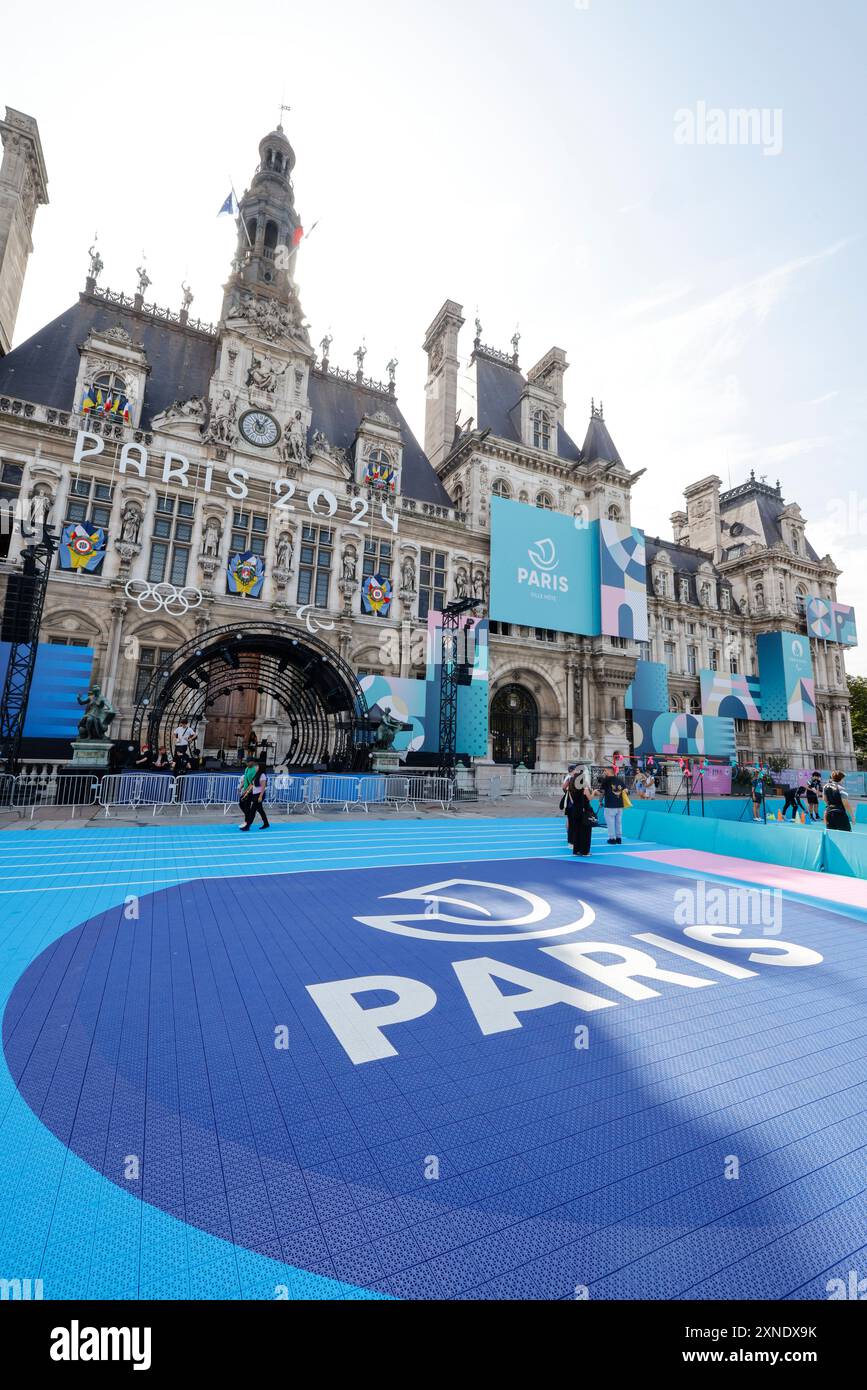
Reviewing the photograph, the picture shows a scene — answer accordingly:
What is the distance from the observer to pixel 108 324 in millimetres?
26234

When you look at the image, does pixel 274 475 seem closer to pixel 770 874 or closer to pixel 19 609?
pixel 19 609

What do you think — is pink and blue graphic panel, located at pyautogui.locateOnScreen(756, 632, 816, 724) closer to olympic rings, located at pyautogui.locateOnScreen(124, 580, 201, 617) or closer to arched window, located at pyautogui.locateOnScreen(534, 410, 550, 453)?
arched window, located at pyautogui.locateOnScreen(534, 410, 550, 453)

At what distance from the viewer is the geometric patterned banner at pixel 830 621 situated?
46156mm

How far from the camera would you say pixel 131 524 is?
21844 millimetres

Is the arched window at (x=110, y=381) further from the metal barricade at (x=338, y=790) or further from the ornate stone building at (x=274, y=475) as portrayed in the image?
the metal barricade at (x=338, y=790)

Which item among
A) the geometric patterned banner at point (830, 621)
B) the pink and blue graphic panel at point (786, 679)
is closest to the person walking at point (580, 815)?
the pink and blue graphic panel at point (786, 679)

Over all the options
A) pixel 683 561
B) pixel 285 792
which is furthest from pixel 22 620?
pixel 683 561

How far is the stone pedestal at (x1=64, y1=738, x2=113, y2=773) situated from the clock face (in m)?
15.4

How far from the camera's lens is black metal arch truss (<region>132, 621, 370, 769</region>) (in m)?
19.3

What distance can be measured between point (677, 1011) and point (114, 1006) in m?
4.29

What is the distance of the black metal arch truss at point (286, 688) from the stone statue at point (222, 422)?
9.03 m

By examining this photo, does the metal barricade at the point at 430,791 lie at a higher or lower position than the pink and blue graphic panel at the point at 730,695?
lower

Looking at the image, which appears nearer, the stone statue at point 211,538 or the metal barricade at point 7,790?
the metal barricade at point 7,790

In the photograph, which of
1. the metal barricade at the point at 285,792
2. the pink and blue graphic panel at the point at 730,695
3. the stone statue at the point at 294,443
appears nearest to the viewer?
the metal barricade at the point at 285,792
